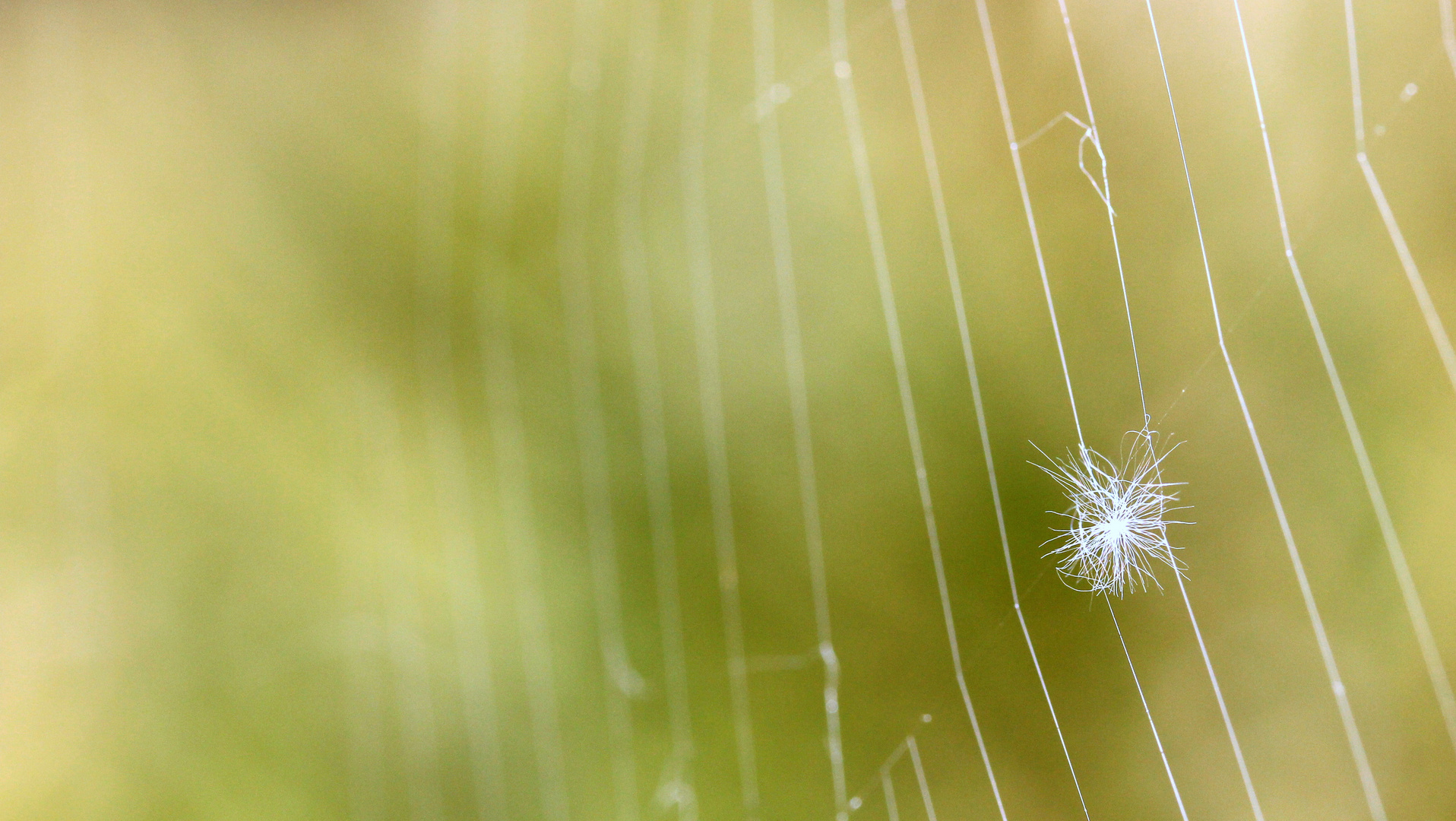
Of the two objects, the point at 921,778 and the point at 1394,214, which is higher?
the point at 1394,214

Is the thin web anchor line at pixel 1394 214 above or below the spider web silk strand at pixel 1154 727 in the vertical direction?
above

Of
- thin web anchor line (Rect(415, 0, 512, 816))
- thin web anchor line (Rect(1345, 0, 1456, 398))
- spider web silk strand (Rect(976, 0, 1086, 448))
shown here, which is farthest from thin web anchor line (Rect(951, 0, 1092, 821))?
thin web anchor line (Rect(415, 0, 512, 816))

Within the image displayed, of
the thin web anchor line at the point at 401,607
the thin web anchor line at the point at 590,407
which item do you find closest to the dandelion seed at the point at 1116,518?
the thin web anchor line at the point at 590,407

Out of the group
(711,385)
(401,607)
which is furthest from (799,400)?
(401,607)

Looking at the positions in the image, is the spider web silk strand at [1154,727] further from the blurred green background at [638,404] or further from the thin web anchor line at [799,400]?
the thin web anchor line at [799,400]

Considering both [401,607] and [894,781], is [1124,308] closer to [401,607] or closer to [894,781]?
[894,781]

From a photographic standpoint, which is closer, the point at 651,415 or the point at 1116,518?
the point at 1116,518
